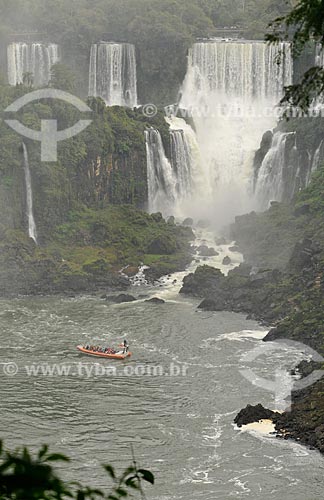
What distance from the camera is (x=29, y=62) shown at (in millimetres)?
64688

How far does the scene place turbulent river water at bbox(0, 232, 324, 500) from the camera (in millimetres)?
23844

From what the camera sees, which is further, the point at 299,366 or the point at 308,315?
the point at 308,315

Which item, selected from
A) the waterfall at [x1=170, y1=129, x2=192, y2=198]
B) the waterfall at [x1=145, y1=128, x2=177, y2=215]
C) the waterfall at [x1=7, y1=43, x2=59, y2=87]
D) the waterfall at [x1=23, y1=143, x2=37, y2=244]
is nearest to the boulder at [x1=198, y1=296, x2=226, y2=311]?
the waterfall at [x1=23, y1=143, x2=37, y2=244]

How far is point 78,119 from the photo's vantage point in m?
54.7

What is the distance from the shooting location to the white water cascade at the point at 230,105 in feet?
203

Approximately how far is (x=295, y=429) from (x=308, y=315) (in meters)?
11.3

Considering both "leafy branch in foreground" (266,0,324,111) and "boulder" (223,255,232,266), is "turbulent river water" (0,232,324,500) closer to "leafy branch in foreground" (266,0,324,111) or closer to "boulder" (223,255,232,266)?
"boulder" (223,255,232,266)

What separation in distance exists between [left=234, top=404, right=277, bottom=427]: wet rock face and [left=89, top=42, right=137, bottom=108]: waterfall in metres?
40.6

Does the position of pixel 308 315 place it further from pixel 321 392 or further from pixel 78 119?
pixel 78 119

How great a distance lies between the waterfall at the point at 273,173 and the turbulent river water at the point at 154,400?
16297 mm

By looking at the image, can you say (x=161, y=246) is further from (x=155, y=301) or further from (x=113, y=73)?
(x=113, y=73)

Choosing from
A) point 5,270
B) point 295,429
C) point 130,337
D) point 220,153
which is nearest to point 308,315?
point 130,337

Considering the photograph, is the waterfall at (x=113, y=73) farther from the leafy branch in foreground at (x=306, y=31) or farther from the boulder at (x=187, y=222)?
the leafy branch in foreground at (x=306, y=31)

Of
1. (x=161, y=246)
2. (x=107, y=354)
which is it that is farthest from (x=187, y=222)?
(x=107, y=354)
